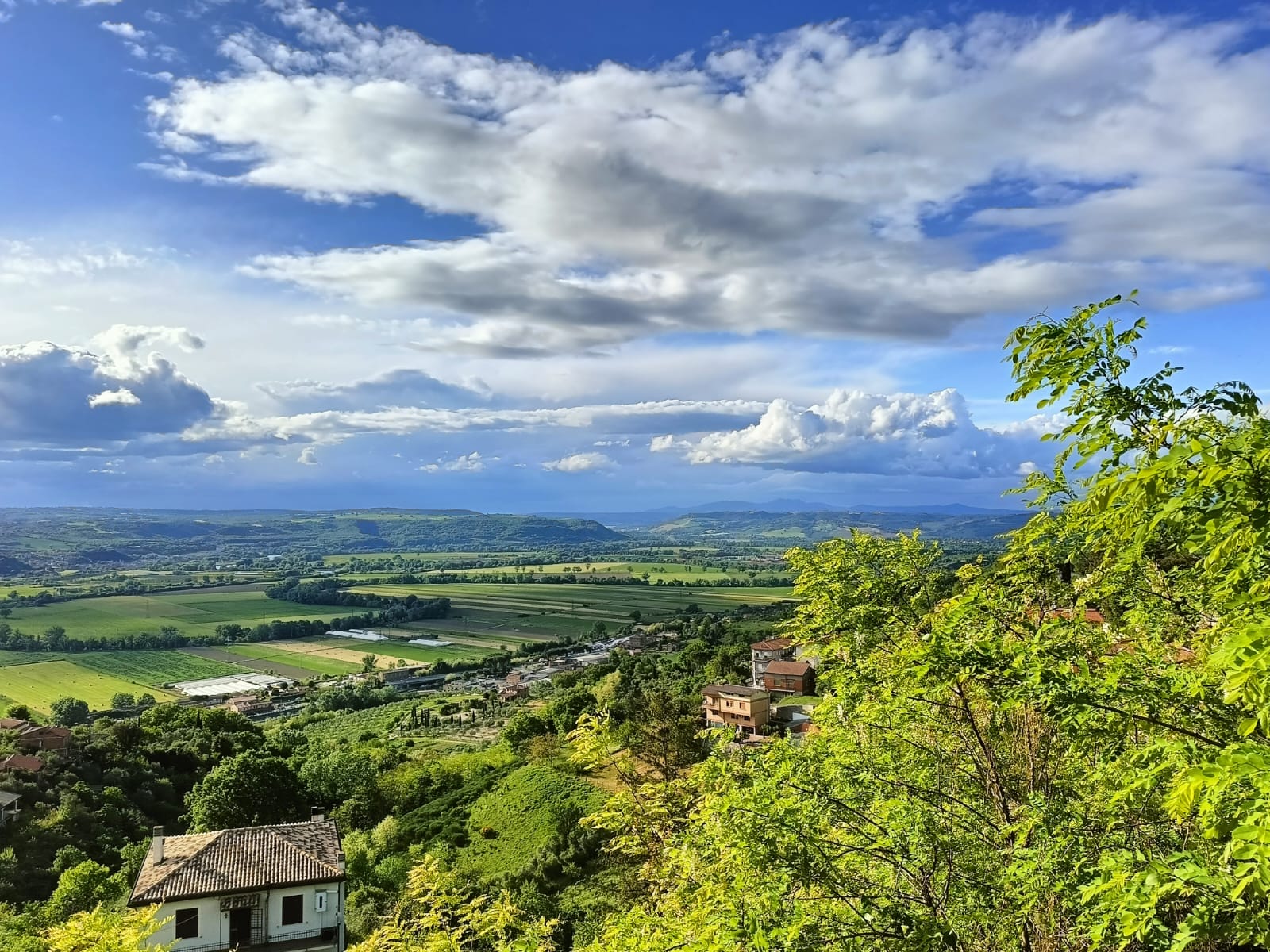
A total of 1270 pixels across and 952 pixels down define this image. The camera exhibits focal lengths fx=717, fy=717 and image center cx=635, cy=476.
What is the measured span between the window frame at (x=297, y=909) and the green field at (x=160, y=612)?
342 ft

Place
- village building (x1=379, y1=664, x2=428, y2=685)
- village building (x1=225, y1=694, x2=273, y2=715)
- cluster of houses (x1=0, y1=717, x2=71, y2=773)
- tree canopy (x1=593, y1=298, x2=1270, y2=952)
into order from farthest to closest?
1. village building (x1=379, y1=664, x2=428, y2=685)
2. village building (x1=225, y1=694, x2=273, y2=715)
3. cluster of houses (x1=0, y1=717, x2=71, y2=773)
4. tree canopy (x1=593, y1=298, x2=1270, y2=952)

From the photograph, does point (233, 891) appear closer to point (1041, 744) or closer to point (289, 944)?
A: point (289, 944)

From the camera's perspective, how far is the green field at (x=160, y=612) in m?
107

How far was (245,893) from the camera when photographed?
20.1 meters

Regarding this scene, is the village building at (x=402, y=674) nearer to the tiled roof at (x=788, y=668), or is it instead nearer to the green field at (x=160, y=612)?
the green field at (x=160, y=612)

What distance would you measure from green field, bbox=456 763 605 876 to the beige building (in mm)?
12028

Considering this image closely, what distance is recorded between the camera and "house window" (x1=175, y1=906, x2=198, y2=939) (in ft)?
63.9

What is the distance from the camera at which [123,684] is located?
260ft

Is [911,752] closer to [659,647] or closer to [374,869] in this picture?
[374,869]

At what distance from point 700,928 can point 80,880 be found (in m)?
26.9

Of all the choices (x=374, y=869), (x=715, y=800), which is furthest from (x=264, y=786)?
(x=715, y=800)

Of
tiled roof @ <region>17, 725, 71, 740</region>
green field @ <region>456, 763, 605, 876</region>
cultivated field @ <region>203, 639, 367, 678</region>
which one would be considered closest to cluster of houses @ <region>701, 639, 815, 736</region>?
green field @ <region>456, 763, 605, 876</region>

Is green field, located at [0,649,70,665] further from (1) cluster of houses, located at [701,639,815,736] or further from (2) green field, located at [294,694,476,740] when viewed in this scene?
(1) cluster of houses, located at [701,639,815,736]

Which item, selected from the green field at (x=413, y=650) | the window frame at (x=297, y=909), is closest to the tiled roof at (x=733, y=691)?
the window frame at (x=297, y=909)
